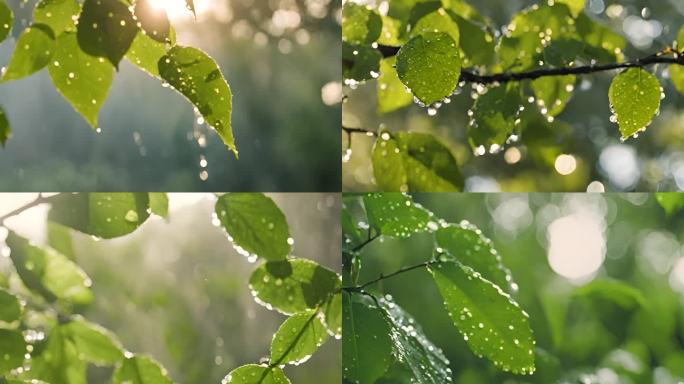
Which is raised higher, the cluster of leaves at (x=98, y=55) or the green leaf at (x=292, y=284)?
the cluster of leaves at (x=98, y=55)

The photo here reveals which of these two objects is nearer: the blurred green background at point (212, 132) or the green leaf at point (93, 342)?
the green leaf at point (93, 342)

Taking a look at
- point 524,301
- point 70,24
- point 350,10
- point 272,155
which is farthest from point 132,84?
point 70,24

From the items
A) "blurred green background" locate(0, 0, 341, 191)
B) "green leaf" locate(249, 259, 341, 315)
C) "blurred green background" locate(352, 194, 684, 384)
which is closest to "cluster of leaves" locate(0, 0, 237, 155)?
"green leaf" locate(249, 259, 341, 315)

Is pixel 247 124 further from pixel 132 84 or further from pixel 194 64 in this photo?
pixel 194 64

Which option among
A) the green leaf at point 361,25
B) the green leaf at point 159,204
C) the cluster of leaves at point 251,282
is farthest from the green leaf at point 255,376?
the green leaf at point 361,25

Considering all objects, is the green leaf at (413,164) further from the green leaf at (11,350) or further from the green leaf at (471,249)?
the green leaf at (11,350)

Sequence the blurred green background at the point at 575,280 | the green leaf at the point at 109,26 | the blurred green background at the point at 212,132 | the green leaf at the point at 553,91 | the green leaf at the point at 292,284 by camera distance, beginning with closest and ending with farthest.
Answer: the green leaf at the point at 109,26
the green leaf at the point at 292,284
the green leaf at the point at 553,91
the blurred green background at the point at 575,280
the blurred green background at the point at 212,132

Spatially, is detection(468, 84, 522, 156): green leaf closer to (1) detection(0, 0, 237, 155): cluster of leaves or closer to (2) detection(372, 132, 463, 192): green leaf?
(2) detection(372, 132, 463, 192): green leaf

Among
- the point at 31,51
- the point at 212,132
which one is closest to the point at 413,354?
the point at 31,51
